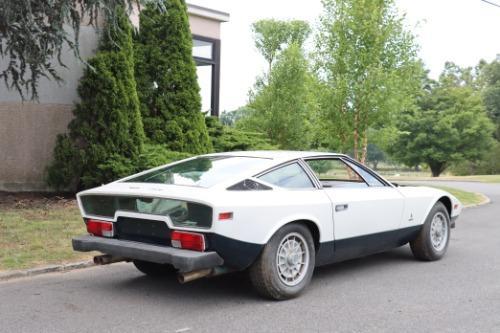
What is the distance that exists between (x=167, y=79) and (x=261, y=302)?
26.7 ft

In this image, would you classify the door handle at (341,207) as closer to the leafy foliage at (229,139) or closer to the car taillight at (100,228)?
the car taillight at (100,228)

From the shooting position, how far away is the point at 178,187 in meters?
5.14

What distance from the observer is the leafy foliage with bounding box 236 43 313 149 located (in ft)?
66.1

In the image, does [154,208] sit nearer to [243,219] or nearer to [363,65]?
[243,219]

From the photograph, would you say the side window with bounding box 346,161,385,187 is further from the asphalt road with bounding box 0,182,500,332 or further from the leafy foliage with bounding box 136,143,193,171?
the leafy foliage with bounding box 136,143,193,171

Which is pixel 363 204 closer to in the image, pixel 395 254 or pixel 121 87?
pixel 395 254

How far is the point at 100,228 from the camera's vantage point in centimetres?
555

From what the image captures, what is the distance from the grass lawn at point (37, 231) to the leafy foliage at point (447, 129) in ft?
138

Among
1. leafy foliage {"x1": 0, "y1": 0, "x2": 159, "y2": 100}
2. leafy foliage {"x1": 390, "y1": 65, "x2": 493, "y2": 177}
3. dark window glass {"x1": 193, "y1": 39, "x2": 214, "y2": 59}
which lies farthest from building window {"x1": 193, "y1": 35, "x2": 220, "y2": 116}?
leafy foliage {"x1": 390, "y1": 65, "x2": 493, "y2": 177}

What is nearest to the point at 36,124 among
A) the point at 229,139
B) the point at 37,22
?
the point at 37,22

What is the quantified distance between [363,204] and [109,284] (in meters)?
2.78

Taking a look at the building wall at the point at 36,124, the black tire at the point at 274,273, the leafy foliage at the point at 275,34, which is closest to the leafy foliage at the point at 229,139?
the building wall at the point at 36,124

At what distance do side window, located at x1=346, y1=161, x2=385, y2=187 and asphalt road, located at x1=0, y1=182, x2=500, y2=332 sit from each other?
100 centimetres

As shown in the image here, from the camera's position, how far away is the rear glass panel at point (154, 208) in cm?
481
